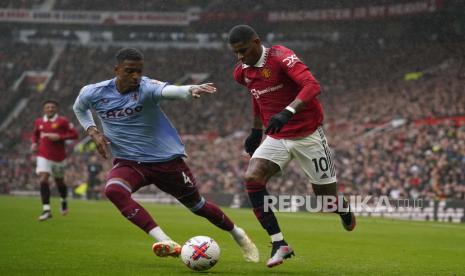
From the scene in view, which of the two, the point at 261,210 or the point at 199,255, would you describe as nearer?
the point at 199,255

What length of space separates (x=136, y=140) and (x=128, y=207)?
2.68 feet

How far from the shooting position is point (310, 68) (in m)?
43.5

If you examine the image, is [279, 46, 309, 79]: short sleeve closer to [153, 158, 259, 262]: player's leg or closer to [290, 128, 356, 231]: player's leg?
[290, 128, 356, 231]: player's leg

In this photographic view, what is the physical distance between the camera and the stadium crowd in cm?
2825

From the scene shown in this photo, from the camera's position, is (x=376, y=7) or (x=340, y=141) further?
(x=376, y=7)

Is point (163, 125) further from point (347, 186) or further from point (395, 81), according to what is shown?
→ point (395, 81)

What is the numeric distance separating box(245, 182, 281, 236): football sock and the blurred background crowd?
17328 mm

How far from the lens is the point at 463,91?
3312cm

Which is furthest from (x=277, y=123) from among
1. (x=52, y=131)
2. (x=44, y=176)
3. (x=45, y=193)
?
(x=44, y=176)

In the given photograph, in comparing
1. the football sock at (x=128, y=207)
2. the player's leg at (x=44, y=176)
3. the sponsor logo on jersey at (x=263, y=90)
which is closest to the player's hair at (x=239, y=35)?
the sponsor logo on jersey at (x=263, y=90)

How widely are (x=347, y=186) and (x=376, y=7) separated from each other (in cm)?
1269

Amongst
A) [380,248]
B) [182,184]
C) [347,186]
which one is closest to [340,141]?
[347,186]

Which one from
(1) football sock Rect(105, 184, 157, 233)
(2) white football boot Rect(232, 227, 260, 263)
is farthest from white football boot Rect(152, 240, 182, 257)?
(2) white football boot Rect(232, 227, 260, 263)

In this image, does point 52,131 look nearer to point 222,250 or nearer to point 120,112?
point 222,250
